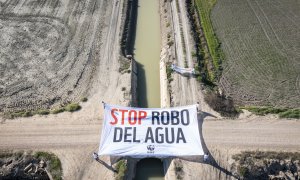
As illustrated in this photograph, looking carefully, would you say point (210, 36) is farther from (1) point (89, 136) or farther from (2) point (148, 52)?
(1) point (89, 136)

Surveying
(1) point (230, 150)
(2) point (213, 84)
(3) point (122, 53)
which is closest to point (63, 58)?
(3) point (122, 53)

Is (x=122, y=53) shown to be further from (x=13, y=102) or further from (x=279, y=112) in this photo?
(x=279, y=112)

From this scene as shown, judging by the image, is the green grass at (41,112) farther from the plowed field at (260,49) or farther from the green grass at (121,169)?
the plowed field at (260,49)

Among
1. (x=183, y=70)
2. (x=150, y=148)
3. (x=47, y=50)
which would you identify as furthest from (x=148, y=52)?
(x=150, y=148)

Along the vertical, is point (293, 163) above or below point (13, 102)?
below

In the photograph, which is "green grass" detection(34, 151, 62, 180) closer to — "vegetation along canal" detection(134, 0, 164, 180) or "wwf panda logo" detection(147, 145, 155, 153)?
"vegetation along canal" detection(134, 0, 164, 180)
